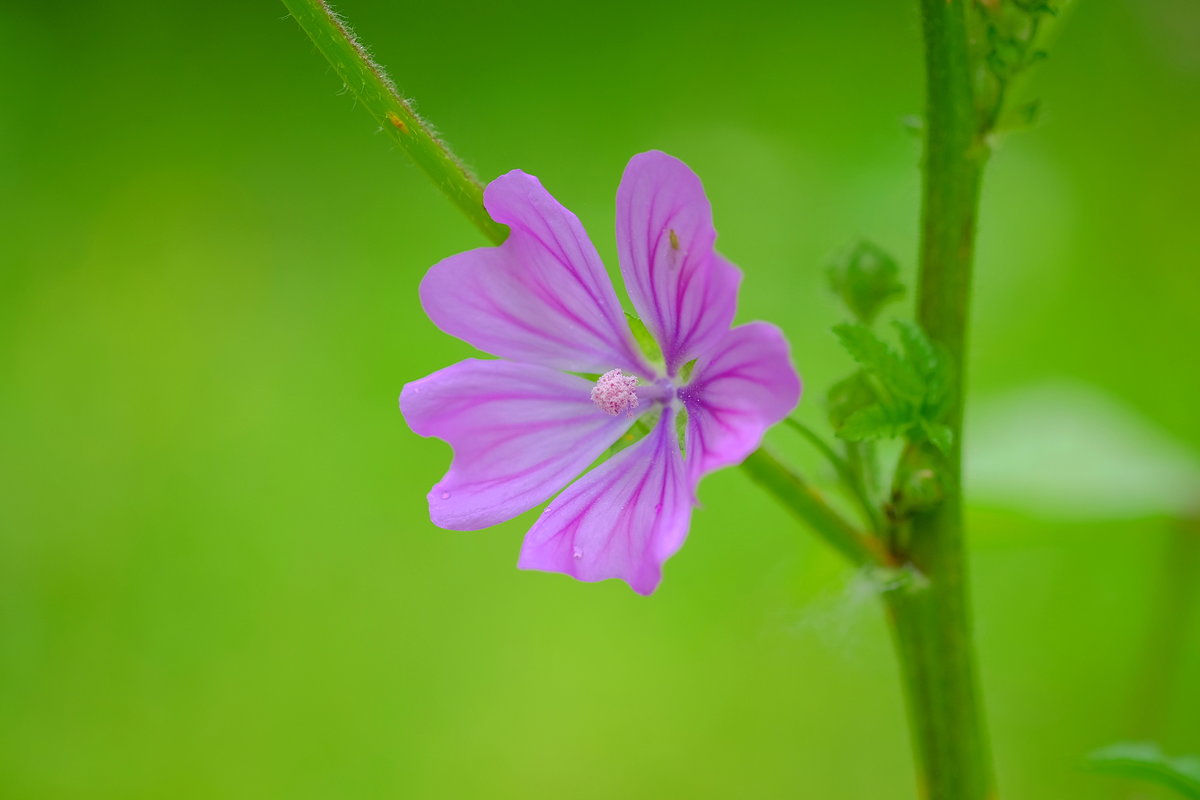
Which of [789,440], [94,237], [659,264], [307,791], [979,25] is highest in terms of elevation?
[94,237]

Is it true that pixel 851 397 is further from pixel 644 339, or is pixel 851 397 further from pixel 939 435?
pixel 644 339

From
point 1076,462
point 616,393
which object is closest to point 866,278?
point 616,393

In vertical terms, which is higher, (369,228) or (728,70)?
(728,70)

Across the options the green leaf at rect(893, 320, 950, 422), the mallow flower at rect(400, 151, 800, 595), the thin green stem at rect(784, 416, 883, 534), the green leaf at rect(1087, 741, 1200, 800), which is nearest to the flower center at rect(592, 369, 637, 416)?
the mallow flower at rect(400, 151, 800, 595)

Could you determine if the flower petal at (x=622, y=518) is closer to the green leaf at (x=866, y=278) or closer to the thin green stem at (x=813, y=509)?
the thin green stem at (x=813, y=509)

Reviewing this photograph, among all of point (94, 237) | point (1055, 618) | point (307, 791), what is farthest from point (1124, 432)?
point (94, 237)

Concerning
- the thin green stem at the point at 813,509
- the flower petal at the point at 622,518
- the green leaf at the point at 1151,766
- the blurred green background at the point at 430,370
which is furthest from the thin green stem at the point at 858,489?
the blurred green background at the point at 430,370

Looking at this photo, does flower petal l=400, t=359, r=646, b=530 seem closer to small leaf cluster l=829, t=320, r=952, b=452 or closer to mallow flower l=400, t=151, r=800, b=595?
mallow flower l=400, t=151, r=800, b=595

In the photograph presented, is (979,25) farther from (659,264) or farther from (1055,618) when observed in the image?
(1055,618)
